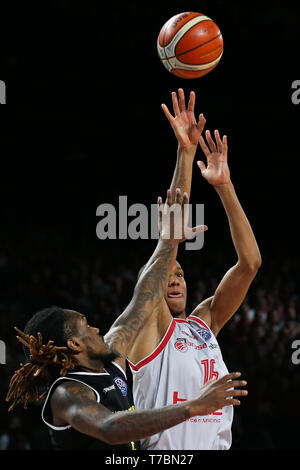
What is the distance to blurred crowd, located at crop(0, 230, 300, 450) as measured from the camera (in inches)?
273

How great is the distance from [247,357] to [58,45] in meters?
5.57

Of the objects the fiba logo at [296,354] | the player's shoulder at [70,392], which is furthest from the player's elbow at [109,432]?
the fiba logo at [296,354]

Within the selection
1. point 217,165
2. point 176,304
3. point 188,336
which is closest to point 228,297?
point 176,304

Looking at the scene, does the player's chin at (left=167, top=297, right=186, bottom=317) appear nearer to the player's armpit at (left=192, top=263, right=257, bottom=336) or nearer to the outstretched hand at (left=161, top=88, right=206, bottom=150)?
the player's armpit at (left=192, top=263, right=257, bottom=336)

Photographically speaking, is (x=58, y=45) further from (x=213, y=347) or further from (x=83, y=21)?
(x=213, y=347)

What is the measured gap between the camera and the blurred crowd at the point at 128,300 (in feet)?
22.7

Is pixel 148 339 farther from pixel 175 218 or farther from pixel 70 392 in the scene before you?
pixel 70 392

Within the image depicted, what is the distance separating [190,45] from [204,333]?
68.2 inches

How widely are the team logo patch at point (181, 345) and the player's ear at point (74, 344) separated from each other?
768mm

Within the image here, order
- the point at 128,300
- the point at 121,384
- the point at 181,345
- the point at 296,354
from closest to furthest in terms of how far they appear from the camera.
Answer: the point at 121,384, the point at 181,345, the point at 296,354, the point at 128,300

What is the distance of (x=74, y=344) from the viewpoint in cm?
284

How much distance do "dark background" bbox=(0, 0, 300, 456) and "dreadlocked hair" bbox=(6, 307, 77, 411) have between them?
4.35 metres

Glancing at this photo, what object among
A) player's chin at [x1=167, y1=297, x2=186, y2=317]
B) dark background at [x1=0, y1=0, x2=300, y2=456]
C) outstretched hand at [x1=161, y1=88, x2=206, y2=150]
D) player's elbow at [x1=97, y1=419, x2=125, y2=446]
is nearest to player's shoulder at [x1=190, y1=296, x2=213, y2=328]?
player's chin at [x1=167, y1=297, x2=186, y2=317]

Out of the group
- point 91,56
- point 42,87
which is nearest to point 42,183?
point 42,87
